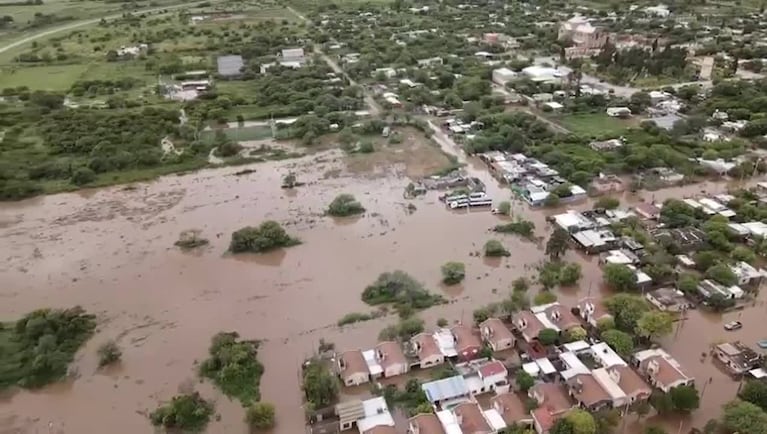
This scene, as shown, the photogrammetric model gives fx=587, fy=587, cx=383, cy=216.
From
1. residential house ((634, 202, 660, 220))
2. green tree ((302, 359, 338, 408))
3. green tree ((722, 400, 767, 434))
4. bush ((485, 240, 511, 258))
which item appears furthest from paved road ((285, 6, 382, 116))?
green tree ((722, 400, 767, 434))

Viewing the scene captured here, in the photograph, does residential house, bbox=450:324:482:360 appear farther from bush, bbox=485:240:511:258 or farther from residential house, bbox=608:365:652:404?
bush, bbox=485:240:511:258

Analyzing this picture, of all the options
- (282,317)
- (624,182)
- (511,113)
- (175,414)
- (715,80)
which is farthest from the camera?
(715,80)

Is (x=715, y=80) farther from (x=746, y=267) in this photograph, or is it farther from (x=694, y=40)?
(x=746, y=267)

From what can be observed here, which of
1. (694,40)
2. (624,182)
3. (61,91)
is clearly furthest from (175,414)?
(694,40)

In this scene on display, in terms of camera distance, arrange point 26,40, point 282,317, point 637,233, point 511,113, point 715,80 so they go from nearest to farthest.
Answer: point 282,317
point 637,233
point 511,113
point 715,80
point 26,40

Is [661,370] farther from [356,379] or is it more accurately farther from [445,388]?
[356,379]

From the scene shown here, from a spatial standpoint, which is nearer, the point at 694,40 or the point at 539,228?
the point at 539,228

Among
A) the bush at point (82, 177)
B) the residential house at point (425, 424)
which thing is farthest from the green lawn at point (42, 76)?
the residential house at point (425, 424)

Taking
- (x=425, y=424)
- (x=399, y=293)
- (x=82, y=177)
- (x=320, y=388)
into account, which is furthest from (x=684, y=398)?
(x=82, y=177)
